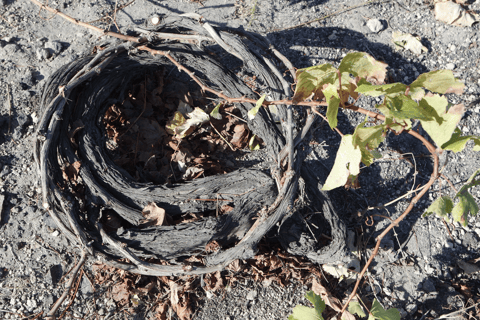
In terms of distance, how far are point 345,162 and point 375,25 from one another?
1484 mm

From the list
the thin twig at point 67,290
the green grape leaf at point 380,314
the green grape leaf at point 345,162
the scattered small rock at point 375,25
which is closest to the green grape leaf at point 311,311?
the green grape leaf at point 380,314

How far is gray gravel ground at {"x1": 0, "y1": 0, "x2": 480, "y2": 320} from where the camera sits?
7.02ft

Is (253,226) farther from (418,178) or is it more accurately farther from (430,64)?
(430,64)

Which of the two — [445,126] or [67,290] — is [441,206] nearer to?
[445,126]

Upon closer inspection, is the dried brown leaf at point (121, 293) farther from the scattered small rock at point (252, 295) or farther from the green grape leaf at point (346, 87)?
the green grape leaf at point (346, 87)

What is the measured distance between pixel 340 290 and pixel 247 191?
2.95 ft

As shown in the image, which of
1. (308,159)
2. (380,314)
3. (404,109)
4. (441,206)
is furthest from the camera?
(308,159)

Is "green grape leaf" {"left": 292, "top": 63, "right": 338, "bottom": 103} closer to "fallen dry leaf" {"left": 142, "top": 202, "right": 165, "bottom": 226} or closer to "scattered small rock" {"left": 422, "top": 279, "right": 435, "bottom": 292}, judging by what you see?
"fallen dry leaf" {"left": 142, "top": 202, "right": 165, "bottom": 226}

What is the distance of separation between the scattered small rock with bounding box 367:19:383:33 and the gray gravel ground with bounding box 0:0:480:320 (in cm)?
1

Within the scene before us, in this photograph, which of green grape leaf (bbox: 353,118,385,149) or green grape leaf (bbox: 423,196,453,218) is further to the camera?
green grape leaf (bbox: 423,196,453,218)

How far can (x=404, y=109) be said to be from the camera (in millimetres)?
1024

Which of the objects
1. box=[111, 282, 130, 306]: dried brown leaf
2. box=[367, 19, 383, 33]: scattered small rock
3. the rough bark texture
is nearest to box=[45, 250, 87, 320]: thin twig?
the rough bark texture

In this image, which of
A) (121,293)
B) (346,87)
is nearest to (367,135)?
(346,87)

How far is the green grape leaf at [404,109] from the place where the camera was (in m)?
1.00
